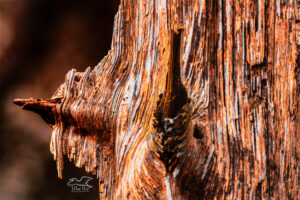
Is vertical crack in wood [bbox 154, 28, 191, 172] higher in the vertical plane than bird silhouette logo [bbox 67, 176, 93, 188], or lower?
higher

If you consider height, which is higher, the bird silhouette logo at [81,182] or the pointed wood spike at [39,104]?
the pointed wood spike at [39,104]

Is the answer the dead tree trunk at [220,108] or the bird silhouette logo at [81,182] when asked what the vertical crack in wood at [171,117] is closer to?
the dead tree trunk at [220,108]

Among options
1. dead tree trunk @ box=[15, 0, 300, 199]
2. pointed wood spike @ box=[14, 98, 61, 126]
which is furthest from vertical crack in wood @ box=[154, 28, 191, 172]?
pointed wood spike @ box=[14, 98, 61, 126]

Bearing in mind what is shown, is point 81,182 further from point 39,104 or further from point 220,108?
point 220,108

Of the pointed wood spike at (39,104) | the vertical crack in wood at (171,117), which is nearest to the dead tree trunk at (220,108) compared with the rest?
the vertical crack in wood at (171,117)

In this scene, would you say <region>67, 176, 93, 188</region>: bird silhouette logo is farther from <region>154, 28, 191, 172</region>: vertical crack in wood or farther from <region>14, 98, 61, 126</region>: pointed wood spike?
<region>154, 28, 191, 172</region>: vertical crack in wood

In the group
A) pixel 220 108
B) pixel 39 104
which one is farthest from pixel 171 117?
pixel 39 104

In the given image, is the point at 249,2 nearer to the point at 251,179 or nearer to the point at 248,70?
the point at 248,70

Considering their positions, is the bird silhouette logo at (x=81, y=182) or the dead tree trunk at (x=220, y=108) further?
the bird silhouette logo at (x=81, y=182)
